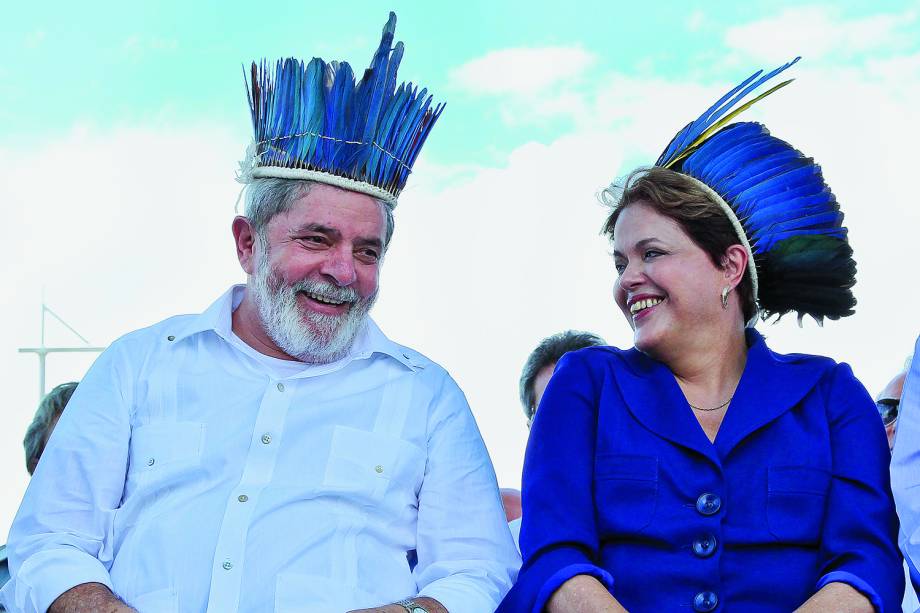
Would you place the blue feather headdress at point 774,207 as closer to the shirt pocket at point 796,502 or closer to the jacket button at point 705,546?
the shirt pocket at point 796,502

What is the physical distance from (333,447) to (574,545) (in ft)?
2.55

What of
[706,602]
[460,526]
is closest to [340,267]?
[460,526]

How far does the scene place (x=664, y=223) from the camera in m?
3.56

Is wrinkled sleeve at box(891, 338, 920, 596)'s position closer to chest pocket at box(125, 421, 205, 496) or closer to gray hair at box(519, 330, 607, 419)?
chest pocket at box(125, 421, 205, 496)

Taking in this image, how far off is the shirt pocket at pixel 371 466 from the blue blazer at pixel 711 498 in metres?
0.35

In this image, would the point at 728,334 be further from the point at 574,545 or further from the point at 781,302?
the point at 574,545

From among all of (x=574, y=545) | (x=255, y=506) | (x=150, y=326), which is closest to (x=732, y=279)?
(x=574, y=545)

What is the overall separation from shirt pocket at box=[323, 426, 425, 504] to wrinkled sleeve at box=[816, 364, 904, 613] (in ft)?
3.91

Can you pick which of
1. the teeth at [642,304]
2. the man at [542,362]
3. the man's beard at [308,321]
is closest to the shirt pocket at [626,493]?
the teeth at [642,304]

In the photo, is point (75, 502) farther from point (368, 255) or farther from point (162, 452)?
point (368, 255)

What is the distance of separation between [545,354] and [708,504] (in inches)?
87.2

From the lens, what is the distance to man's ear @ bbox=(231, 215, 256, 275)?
12.5ft

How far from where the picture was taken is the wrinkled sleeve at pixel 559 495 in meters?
3.12

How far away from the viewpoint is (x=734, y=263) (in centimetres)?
359
